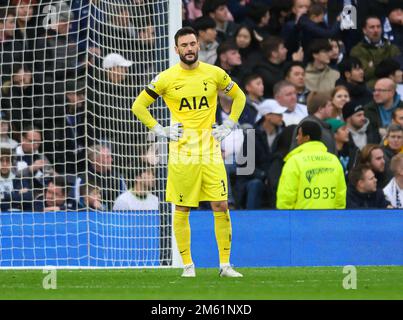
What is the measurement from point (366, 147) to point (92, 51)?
4412mm

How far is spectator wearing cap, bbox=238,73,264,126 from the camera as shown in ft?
58.0

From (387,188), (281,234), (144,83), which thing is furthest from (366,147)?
(144,83)

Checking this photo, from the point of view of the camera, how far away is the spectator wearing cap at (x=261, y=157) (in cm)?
1708

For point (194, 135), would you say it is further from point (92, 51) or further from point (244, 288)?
point (92, 51)

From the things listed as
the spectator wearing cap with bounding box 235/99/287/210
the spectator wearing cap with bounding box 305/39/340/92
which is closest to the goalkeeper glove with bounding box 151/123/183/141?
the spectator wearing cap with bounding box 235/99/287/210

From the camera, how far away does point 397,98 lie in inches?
712

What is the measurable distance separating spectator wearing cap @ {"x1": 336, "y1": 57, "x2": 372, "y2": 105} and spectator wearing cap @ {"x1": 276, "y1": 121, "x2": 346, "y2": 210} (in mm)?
2934

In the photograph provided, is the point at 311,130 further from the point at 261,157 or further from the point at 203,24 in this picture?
the point at 203,24

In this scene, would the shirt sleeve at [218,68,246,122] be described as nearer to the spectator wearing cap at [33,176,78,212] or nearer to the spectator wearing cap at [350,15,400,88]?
the spectator wearing cap at [33,176,78,212]

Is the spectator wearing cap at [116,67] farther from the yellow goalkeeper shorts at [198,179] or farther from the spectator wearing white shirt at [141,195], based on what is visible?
the yellow goalkeeper shorts at [198,179]

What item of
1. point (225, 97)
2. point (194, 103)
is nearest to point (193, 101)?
point (194, 103)

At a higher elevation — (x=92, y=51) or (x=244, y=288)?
(x=92, y=51)

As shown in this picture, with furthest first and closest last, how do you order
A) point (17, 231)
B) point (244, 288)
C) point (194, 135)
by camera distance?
point (17, 231) < point (194, 135) < point (244, 288)

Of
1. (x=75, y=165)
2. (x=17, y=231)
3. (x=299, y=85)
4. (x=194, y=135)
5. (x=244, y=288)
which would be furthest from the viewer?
(x=299, y=85)
